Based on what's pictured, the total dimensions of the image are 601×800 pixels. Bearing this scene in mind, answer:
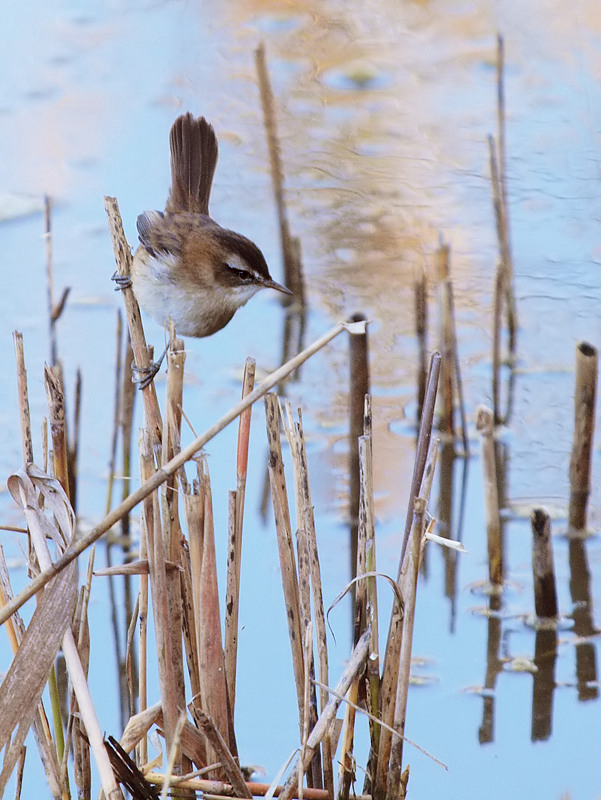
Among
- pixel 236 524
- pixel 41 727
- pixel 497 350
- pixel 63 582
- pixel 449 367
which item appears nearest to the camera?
pixel 63 582

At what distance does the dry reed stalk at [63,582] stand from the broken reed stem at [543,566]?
1456 mm

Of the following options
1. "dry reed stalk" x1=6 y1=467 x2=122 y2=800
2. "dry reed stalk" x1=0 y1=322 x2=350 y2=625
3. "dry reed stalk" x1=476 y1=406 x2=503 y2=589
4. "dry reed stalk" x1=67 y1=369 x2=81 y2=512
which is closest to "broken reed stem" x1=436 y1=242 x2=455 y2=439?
"dry reed stalk" x1=476 y1=406 x2=503 y2=589

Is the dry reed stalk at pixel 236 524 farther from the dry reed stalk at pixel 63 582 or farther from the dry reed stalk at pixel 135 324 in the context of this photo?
the dry reed stalk at pixel 63 582

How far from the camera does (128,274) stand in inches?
86.5

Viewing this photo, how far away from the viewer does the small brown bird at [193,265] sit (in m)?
2.98

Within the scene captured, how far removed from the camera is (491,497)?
3.13 meters

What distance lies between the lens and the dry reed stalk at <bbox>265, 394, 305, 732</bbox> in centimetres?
205

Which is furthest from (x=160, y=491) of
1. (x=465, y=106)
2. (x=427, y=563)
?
(x=465, y=106)

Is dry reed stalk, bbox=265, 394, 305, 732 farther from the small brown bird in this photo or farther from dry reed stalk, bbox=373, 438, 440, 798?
the small brown bird

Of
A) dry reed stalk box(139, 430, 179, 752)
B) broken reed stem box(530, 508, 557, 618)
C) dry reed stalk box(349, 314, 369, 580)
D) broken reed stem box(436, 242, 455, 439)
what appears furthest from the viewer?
broken reed stem box(436, 242, 455, 439)

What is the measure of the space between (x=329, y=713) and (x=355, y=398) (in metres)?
1.49

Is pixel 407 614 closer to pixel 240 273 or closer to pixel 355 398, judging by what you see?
pixel 240 273

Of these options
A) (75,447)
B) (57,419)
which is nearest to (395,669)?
(57,419)

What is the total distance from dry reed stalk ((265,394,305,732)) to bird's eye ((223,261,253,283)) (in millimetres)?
1053
